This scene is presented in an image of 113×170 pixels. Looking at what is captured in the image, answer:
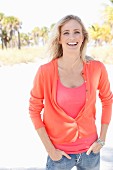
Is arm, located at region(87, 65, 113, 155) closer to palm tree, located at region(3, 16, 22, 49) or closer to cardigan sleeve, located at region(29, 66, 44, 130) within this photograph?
cardigan sleeve, located at region(29, 66, 44, 130)

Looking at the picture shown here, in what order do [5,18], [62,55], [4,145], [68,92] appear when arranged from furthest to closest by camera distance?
[5,18], [4,145], [62,55], [68,92]

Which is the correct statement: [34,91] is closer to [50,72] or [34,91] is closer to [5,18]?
[50,72]

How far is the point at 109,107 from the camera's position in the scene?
8.03 feet

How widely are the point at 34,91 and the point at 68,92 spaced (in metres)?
0.20

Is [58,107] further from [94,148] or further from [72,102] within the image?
[94,148]

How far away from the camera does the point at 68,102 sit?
2221mm

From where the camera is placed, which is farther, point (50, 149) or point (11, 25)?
point (11, 25)

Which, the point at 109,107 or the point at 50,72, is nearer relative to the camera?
the point at 50,72

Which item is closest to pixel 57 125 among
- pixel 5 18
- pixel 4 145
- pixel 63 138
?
pixel 63 138

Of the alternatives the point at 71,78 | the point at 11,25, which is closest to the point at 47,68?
the point at 71,78

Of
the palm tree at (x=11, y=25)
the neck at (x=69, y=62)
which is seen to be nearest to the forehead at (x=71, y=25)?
the neck at (x=69, y=62)

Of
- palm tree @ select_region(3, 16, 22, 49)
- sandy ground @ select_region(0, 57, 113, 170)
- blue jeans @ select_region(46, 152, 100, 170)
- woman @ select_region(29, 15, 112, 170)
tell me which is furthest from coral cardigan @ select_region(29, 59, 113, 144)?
palm tree @ select_region(3, 16, 22, 49)

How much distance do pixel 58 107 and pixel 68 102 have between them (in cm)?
6

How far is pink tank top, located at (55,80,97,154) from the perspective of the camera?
2.22 metres
